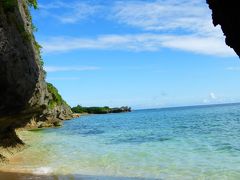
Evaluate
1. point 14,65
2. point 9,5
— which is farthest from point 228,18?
point 9,5

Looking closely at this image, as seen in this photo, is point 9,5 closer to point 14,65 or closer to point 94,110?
point 14,65

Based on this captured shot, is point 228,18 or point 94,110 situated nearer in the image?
point 228,18

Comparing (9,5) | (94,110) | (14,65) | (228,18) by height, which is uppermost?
(9,5)

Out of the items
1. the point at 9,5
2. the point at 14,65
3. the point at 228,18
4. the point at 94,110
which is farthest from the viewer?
the point at 94,110

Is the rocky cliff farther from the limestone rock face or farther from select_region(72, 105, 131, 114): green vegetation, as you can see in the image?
select_region(72, 105, 131, 114): green vegetation

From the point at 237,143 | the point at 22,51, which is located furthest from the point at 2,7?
the point at 237,143

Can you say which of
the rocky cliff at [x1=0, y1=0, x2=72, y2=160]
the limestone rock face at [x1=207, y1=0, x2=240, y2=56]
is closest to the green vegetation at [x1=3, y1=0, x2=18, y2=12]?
the rocky cliff at [x1=0, y1=0, x2=72, y2=160]

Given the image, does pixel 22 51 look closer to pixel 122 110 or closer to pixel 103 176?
pixel 103 176

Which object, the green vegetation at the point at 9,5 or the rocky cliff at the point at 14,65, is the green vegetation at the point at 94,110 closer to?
the rocky cliff at the point at 14,65

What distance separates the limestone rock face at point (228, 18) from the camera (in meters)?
7.77

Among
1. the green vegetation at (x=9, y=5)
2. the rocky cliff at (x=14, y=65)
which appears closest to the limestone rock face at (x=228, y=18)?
the rocky cliff at (x=14, y=65)

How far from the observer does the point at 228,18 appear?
802cm

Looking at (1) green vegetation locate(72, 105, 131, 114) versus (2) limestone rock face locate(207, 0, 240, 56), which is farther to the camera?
(1) green vegetation locate(72, 105, 131, 114)

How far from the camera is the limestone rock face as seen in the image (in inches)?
306
